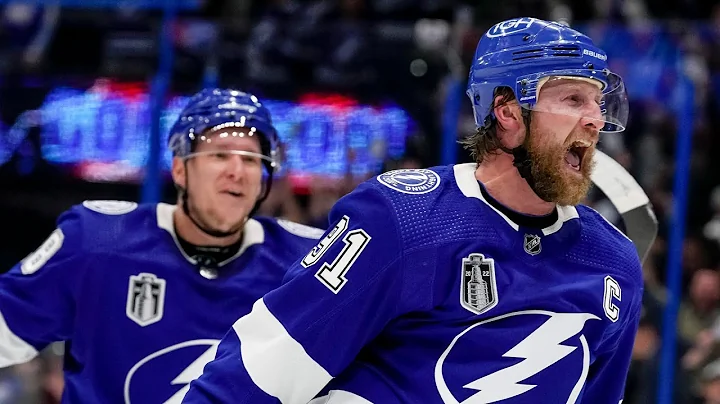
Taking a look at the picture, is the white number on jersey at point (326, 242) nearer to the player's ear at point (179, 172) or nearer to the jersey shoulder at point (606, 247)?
the jersey shoulder at point (606, 247)

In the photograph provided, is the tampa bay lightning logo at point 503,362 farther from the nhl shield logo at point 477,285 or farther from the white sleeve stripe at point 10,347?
the white sleeve stripe at point 10,347

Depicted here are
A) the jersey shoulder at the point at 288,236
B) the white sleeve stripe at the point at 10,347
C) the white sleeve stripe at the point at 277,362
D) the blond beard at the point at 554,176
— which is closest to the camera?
the white sleeve stripe at the point at 277,362

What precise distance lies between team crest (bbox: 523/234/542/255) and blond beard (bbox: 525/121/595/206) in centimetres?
7

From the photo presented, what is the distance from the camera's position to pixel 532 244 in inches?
77.6

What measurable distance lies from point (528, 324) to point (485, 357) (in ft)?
0.29

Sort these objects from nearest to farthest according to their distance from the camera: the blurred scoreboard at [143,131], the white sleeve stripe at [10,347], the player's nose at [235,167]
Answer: the white sleeve stripe at [10,347] → the player's nose at [235,167] → the blurred scoreboard at [143,131]

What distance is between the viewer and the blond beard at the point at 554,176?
6.36 ft

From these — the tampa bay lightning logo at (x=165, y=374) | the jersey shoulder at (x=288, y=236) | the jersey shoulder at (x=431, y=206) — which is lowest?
the tampa bay lightning logo at (x=165, y=374)

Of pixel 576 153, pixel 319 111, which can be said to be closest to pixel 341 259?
pixel 576 153

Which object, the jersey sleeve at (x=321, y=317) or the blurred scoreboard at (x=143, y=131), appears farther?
the blurred scoreboard at (x=143, y=131)

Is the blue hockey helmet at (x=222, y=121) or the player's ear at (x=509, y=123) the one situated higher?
the player's ear at (x=509, y=123)

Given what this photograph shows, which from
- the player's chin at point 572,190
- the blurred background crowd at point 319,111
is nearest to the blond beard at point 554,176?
the player's chin at point 572,190

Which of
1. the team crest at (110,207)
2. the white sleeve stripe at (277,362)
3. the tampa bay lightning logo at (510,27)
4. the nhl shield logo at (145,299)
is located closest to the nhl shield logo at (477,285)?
the white sleeve stripe at (277,362)

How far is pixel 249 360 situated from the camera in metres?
1.85
